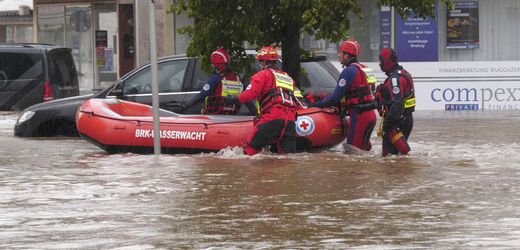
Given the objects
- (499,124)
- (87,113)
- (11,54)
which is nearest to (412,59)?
(499,124)

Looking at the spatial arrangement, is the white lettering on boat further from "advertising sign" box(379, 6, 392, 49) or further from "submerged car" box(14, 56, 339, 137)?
"advertising sign" box(379, 6, 392, 49)

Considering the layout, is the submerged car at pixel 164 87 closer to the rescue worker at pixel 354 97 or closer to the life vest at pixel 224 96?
the life vest at pixel 224 96

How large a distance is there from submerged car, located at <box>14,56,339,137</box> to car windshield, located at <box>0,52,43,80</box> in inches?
219

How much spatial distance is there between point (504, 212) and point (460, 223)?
0.77 metres

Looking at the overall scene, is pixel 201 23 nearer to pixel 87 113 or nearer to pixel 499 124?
pixel 87 113

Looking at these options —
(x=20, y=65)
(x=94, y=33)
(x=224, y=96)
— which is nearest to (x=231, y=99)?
(x=224, y=96)

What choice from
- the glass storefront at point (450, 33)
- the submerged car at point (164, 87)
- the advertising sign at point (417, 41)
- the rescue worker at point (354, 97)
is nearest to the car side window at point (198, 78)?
the submerged car at point (164, 87)

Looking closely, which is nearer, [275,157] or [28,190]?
[28,190]

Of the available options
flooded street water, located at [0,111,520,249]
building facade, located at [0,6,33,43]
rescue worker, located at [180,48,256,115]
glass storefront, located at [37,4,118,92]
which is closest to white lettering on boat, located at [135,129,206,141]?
flooded street water, located at [0,111,520,249]

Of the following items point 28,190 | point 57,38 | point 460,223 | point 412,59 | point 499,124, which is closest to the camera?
point 460,223

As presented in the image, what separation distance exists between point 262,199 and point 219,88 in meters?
5.37

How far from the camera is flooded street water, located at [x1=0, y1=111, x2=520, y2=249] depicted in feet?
30.1

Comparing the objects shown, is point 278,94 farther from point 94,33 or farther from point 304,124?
point 94,33

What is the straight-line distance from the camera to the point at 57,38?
127 feet
